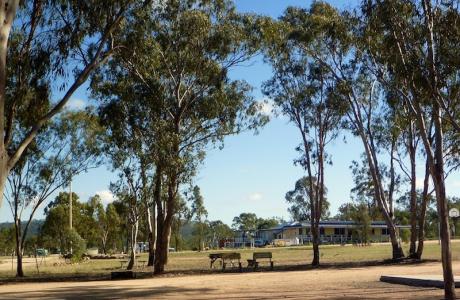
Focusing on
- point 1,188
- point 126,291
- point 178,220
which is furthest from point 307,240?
point 1,188

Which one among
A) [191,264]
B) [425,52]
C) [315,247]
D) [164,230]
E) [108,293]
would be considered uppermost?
[425,52]

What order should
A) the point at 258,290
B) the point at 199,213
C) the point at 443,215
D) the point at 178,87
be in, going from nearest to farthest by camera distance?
the point at 443,215, the point at 258,290, the point at 178,87, the point at 199,213

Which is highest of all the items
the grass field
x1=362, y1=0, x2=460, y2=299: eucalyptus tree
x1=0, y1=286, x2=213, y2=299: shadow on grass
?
x1=362, y1=0, x2=460, y2=299: eucalyptus tree

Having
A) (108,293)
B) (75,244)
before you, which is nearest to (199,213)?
(75,244)

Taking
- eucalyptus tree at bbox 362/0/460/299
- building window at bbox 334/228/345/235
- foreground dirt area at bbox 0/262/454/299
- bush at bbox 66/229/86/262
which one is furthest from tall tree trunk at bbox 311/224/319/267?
building window at bbox 334/228/345/235

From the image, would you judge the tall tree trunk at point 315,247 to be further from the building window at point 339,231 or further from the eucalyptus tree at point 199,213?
the building window at point 339,231

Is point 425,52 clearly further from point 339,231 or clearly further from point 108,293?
point 339,231

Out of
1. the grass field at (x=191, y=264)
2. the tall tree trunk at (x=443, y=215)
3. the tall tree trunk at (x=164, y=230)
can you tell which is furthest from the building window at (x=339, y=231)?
the tall tree trunk at (x=443, y=215)

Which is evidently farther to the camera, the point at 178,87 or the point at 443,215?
the point at 178,87

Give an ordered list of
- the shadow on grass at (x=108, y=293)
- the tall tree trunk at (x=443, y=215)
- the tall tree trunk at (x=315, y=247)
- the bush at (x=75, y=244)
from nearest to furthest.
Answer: the tall tree trunk at (x=443, y=215), the shadow on grass at (x=108, y=293), the tall tree trunk at (x=315, y=247), the bush at (x=75, y=244)

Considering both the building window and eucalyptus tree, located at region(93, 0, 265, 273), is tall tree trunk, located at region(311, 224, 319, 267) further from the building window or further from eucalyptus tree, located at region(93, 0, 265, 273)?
the building window

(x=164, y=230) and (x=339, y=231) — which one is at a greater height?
(x=164, y=230)

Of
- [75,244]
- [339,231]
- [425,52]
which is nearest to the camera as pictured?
[425,52]

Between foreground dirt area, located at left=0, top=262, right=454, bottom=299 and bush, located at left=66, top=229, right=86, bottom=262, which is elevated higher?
bush, located at left=66, top=229, right=86, bottom=262
